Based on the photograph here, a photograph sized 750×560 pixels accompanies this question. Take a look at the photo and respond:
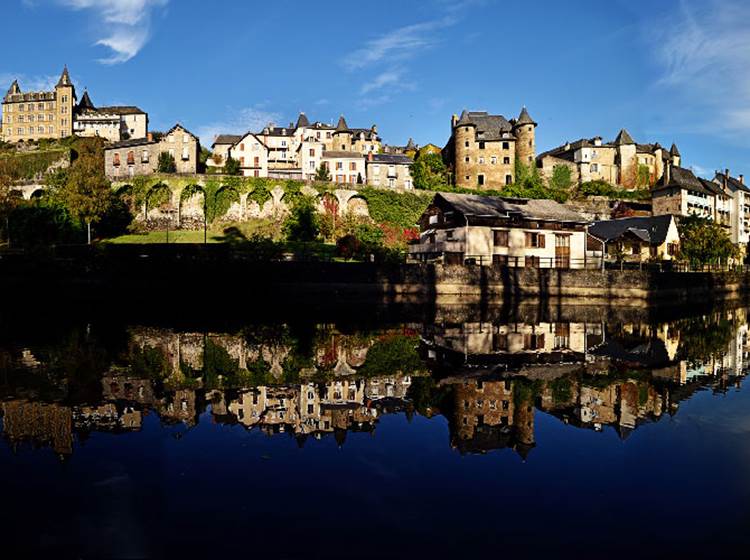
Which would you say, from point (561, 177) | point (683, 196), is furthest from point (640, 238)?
point (561, 177)

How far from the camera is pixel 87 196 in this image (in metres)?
59.0

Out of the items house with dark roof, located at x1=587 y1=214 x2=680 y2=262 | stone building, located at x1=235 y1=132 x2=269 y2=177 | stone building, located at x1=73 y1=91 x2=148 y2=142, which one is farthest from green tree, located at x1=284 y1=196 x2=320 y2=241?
stone building, located at x1=73 y1=91 x2=148 y2=142

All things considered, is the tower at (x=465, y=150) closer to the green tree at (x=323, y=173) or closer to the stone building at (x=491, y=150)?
the stone building at (x=491, y=150)

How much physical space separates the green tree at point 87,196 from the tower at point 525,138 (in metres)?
54.3

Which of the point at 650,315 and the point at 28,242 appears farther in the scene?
the point at 28,242

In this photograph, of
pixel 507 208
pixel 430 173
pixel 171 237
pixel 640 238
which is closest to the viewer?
pixel 507 208

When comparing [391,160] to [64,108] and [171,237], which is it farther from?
[64,108]

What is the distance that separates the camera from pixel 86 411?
1142 centimetres

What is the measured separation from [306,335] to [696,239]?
5188cm

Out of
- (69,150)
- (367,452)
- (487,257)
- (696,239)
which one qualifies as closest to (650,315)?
(487,257)

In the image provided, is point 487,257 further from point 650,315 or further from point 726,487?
point 726,487

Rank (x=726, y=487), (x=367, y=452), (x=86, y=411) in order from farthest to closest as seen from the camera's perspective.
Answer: (x=86, y=411), (x=367, y=452), (x=726, y=487)

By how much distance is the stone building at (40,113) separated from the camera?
106938mm

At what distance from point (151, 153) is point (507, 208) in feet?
169
